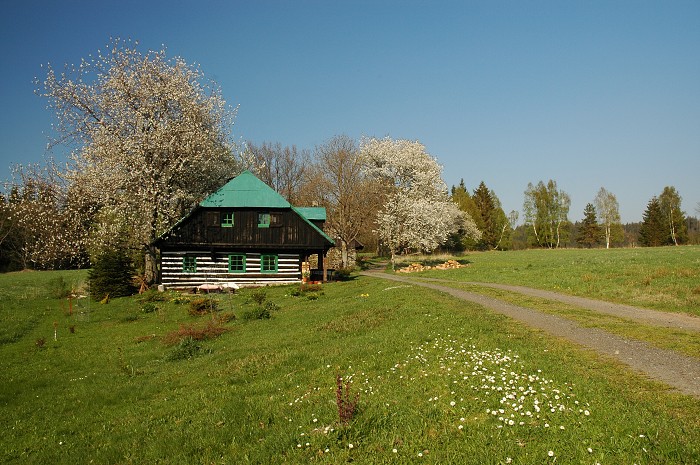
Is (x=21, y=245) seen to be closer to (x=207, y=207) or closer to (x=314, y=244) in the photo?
(x=207, y=207)

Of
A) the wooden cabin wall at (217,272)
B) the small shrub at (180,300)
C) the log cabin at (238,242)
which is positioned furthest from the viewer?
the wooden cabin wall at (217,272)

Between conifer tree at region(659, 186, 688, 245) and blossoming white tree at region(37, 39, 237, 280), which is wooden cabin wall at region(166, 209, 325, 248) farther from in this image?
conifer tree at region(659, 186, 688, 245)

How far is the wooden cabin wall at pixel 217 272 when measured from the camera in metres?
37.5

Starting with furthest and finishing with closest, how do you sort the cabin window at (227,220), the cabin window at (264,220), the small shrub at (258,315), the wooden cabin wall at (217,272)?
1. the cabin window at (264,220)
2. the cabin window at (227,220)
3. the wooden cabin wall at (217,272)
4. the small shrub at (258,315)

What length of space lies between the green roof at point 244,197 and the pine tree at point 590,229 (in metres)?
91.5

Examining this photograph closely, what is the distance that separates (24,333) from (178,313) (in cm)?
746

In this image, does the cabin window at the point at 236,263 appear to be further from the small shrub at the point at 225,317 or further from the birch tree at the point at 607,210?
the birch tree at the point at 607,210

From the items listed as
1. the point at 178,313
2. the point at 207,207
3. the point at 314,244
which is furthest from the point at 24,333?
the point at 314,244

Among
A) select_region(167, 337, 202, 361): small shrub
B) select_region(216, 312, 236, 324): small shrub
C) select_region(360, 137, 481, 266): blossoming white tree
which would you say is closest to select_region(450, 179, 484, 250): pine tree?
select_region(360, 137, 481, 266): blossoming white tree

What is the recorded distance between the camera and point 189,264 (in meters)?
37.8

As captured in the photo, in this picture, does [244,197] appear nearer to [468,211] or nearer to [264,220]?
[264,220]

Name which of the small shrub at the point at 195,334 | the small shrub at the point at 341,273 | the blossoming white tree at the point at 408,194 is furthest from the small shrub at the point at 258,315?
the blossoming white tree at the point at 408,194

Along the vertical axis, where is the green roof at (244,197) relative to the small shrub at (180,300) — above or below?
above

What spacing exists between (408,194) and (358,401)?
52430mm
